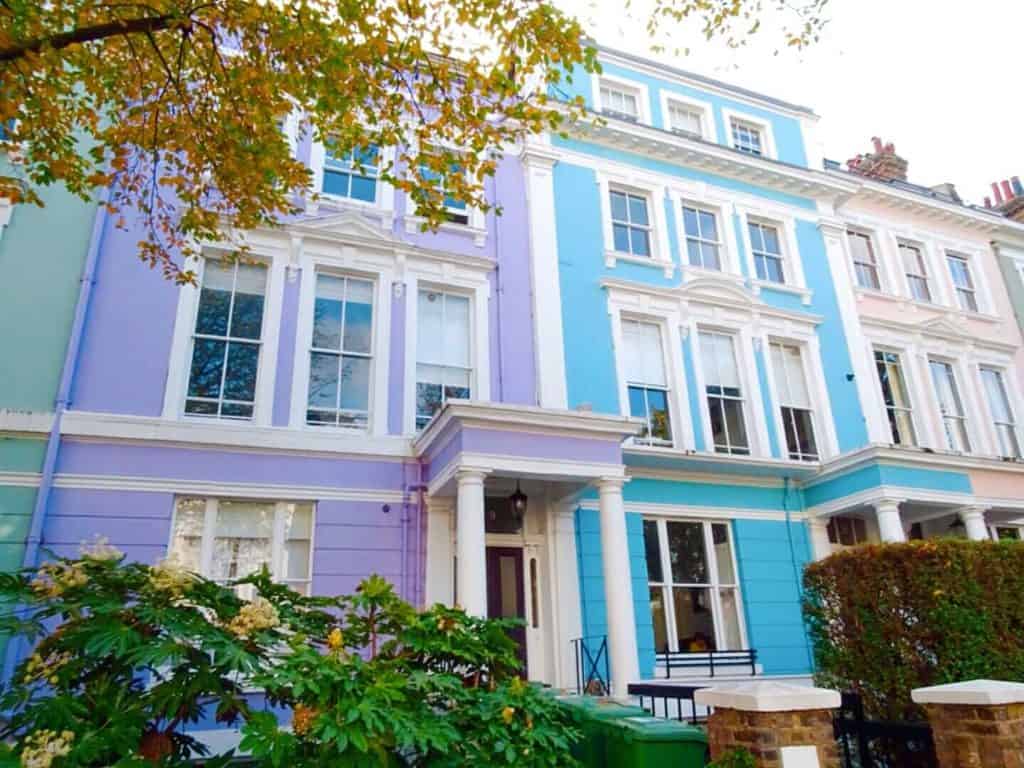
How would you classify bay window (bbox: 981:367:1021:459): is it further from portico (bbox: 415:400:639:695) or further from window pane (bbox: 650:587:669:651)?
portico (bbox: 415:400:639:695)

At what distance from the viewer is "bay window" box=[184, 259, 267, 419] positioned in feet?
31.6

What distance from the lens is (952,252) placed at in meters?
17.0

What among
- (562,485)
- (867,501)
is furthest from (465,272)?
(867,501)

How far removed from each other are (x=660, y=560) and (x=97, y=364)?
8431 mm

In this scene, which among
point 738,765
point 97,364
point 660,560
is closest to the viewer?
point 738,765

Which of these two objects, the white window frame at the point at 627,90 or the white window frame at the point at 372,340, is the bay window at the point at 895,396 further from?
the white window frame at the point at 372,340

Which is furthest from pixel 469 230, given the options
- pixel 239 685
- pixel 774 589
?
pixel 239 685

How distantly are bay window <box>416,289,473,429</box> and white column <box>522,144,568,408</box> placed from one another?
1.16 meters

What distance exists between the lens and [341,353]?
10438 millimetres

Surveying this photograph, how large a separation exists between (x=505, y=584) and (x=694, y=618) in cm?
319

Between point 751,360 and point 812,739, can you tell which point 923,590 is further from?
point 751,360

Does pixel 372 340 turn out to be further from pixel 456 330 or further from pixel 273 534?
pixel 273 534

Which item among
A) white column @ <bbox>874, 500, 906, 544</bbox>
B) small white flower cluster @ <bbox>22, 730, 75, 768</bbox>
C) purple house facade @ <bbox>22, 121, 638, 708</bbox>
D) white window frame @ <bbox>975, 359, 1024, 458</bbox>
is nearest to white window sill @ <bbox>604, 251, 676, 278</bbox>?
purple house facade @ <bbox>22, 121, 638, 708</bbox>

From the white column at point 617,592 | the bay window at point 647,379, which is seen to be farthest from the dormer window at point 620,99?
the white column at point 617,592
